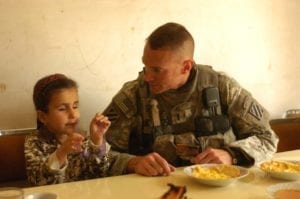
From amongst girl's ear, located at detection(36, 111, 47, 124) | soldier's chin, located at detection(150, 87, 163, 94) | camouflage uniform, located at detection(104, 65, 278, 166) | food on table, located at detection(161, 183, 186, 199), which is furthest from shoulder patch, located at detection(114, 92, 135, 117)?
food on table, located at detection(161, 183, 186, 199)

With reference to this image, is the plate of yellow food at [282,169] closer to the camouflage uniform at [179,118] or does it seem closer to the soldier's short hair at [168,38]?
the camouflage uniform at [179,118]

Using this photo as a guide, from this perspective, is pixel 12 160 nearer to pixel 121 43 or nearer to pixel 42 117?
pixel 42 117

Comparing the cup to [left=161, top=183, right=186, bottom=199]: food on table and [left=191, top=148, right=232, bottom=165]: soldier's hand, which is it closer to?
[left=161, top=183, right=186, bottom=199]: food on table

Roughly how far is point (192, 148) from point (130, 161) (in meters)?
0.31

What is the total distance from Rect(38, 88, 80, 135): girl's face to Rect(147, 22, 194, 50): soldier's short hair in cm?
42

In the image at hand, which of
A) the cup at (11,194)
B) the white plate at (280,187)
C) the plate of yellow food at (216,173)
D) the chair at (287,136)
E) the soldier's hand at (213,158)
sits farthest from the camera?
the chair at (287,136)

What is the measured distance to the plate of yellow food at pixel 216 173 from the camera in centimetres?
136

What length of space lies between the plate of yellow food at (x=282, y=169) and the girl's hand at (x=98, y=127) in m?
0.59

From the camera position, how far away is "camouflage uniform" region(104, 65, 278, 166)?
1850 mm

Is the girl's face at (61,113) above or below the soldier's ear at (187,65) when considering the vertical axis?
below

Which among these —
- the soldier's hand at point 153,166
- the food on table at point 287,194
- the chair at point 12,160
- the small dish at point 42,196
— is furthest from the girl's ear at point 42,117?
the food on table at point 287,194

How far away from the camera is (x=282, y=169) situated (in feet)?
4.83

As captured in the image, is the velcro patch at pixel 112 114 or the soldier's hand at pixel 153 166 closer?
the soldier's hand at pixel 153 166

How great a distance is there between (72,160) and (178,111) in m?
0.50
